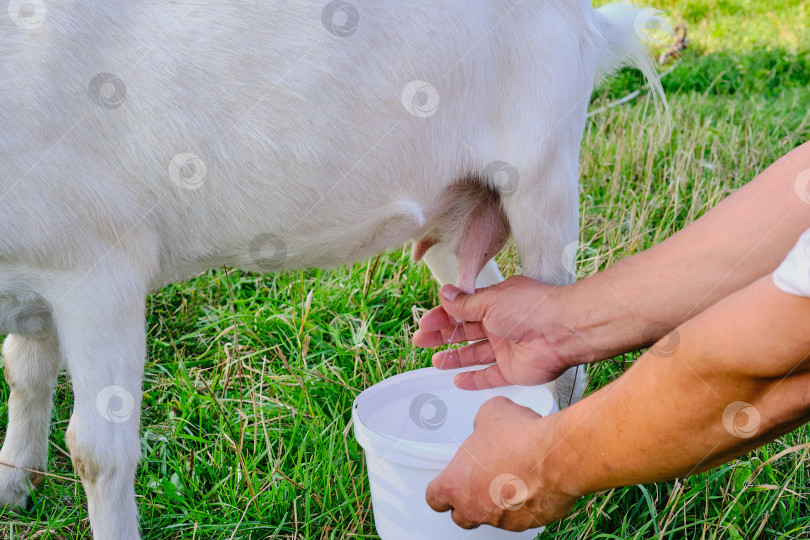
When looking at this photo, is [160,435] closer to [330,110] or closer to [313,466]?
[313,466]

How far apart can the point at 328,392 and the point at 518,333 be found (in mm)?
641

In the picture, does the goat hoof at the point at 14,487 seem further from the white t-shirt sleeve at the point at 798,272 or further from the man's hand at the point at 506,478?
the white t-shirt sleeve at the point at 798,272

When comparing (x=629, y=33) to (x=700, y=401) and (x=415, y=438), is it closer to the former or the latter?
(x=415, y=438)

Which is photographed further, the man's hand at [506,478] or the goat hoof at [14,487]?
the goat hoof at [14,487]

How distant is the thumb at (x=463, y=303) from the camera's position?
213 centimetres

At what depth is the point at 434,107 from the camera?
187cm

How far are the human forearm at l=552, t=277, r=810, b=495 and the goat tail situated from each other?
1248 millimetres

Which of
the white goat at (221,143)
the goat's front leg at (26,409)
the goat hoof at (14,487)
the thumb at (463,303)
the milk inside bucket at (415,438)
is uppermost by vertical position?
the white goat at (221,143)

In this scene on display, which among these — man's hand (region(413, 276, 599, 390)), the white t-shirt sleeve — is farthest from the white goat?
the white t-shirt sleeve

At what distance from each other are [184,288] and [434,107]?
1.52 meters

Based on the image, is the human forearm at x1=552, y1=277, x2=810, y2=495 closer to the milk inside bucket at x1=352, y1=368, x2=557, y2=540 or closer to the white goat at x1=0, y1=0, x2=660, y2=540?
the milk inside bucket at x1=352, y1=368, x2=557, y2=540

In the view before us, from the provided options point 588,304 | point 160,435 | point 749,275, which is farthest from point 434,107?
point 160,435

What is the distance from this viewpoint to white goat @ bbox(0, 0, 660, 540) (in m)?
1.55

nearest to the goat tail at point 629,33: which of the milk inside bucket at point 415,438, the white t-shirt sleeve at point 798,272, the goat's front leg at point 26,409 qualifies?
the milk inside bucket at point 415,438
